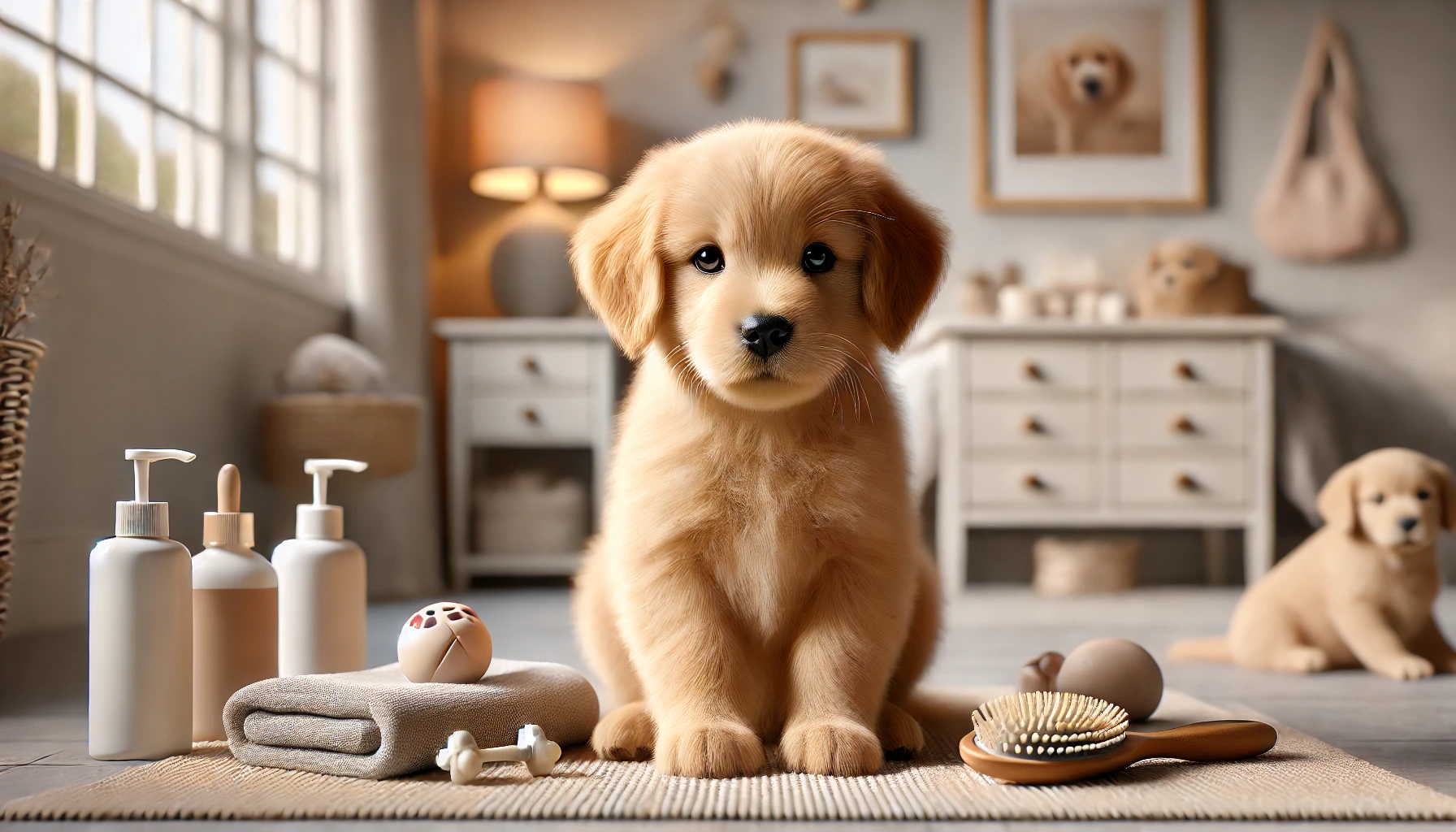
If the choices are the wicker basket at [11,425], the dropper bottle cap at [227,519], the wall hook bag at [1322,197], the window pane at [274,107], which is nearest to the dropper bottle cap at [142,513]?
the dropper bottle cap at [227,519]

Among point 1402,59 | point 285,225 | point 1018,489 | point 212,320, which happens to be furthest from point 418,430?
point 1402,59

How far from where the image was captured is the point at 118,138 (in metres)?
3.13

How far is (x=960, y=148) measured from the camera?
16.1 ft

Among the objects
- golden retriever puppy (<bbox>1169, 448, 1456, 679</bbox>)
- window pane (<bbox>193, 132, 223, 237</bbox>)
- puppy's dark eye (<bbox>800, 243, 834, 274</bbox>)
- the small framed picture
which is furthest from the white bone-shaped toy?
the small framed picture

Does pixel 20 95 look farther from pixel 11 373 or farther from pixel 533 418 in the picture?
pixel 533 418

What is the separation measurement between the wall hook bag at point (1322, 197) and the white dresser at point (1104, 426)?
1.03 metres

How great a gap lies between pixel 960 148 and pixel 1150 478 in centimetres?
169

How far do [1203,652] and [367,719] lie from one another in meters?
1.84

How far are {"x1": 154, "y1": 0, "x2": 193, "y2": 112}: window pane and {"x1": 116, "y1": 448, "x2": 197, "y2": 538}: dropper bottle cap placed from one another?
2381mm

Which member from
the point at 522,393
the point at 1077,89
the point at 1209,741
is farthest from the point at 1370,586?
the point at 1077,89

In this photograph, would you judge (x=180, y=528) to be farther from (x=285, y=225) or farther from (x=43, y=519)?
(x=285, y=225)

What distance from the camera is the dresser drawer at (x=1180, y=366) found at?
13.3 ft

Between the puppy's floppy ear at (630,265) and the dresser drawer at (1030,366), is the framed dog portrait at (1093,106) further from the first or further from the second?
the puppy's floppy ear at (630,265)

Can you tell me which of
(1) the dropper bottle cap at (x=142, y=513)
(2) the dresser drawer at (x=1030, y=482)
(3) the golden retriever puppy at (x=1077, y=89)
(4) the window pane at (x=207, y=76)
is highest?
(3) the golden retriever puppy at (x=1077, y=89)
